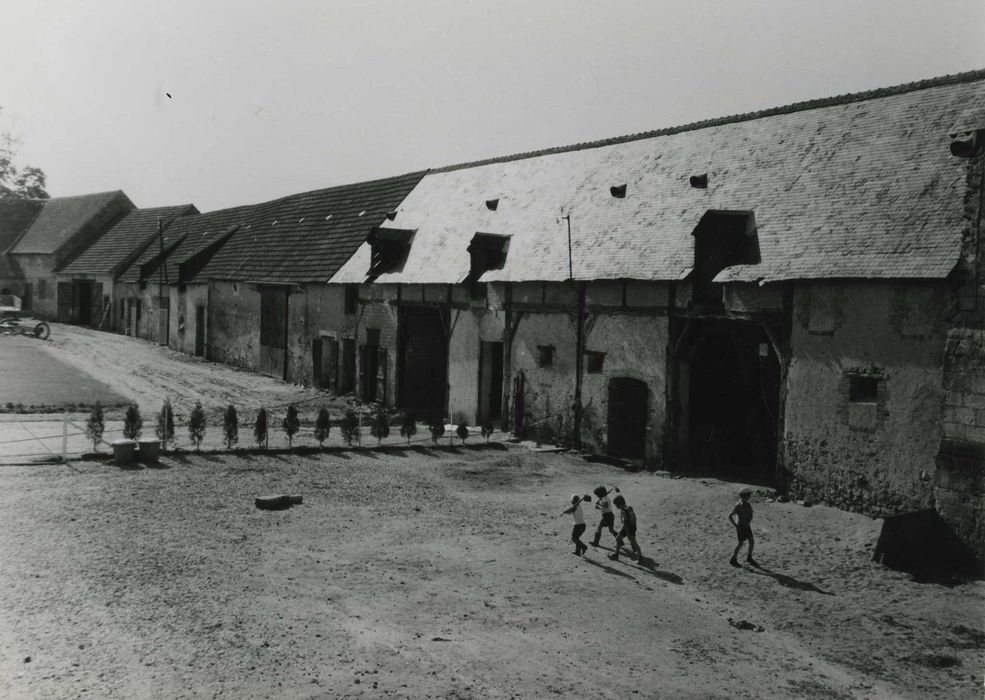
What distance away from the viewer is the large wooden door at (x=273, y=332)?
108ft

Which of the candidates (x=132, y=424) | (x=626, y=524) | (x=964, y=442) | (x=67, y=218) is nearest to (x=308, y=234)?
(x=132, y=424)

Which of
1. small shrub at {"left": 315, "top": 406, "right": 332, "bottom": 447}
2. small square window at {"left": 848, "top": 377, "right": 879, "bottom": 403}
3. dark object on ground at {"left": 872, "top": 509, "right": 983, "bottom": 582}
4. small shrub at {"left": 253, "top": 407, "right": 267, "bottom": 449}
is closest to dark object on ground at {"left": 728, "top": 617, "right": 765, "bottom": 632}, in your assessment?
dark object on ground at {"left": 872, "top": 509, "right": 983, "bottom": 582}

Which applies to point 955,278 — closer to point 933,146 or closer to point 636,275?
point 933,146

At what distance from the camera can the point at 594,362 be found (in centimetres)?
2000

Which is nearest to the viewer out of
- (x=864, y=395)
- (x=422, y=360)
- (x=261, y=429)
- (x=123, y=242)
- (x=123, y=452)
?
(x=864, y=395)

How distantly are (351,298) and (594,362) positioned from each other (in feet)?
39.8

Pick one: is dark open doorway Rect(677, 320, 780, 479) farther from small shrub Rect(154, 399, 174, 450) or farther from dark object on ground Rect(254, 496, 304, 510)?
small shrub Rect(154, 399, 174, 450)

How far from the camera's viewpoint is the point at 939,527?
12.7 meters

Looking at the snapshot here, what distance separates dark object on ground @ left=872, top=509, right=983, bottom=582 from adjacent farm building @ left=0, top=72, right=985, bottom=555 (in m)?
0.38

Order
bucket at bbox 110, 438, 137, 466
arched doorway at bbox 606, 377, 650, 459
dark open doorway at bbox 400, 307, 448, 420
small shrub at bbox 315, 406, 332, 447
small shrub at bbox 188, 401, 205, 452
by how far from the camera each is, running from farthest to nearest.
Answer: dark open doorway at bbox 400, 307, 448, 420 → arched doorway at bbox 606, 377, 650, 459 → small shrub at bbox 315, 406, 332, 447 → small shrub at bbox 188, 401, 205, 452 → bucket at bbox 110, 438, 137, 466

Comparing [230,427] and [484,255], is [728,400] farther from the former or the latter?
[230,427]

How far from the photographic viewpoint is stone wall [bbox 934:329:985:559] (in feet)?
40.6

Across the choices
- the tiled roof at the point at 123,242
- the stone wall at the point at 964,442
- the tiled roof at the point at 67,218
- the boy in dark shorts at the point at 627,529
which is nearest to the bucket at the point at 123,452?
the boy in dark shorts at the point at 627,529

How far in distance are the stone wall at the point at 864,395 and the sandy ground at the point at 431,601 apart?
2.38 ft
